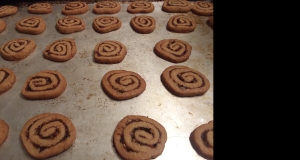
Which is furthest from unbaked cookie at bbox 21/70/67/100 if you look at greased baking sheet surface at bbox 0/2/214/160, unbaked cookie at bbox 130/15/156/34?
unbaked cookie at bbox 130/15/156/34

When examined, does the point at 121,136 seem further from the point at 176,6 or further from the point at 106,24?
the point at 176,6

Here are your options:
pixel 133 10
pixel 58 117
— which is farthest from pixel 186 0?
pixel 58 117

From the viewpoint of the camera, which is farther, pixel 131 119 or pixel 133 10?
pixel 133 10

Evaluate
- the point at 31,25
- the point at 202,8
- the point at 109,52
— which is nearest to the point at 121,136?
the point at 109,52

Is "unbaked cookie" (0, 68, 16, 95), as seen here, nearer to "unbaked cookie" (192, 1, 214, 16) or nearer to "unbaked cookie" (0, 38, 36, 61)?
"unbaked cookie" (0, 38, 36, 61)

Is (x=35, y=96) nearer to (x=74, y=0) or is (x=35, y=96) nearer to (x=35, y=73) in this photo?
(x=35, y=73)
